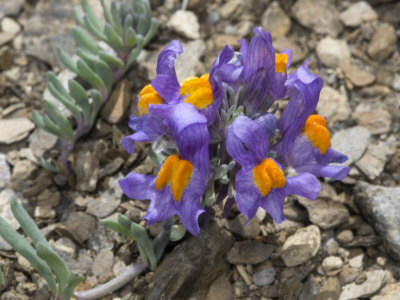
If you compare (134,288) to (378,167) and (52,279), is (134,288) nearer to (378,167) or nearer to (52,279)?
(52,279)

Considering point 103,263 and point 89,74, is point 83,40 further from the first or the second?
point 103,263

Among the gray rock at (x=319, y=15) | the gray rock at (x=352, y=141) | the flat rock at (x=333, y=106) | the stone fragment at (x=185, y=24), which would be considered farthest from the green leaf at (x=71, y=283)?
the gray rock at (x=319, y=15)

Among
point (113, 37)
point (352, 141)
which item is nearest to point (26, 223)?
point (113, 37)

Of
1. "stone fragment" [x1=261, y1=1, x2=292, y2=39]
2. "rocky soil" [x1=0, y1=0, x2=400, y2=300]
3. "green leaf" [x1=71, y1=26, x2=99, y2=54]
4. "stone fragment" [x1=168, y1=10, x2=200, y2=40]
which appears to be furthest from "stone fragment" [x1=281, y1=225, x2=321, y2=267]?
"green leaf" [x1=71, y1=26, x2=99, y2=54]

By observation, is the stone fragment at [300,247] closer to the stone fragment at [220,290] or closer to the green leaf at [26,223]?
the stone fragment at [220,290]

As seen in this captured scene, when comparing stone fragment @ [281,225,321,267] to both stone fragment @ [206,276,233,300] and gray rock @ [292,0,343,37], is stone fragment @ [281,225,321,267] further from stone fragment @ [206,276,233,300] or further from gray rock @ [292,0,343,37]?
gray rock @ [292,0,343,37]
